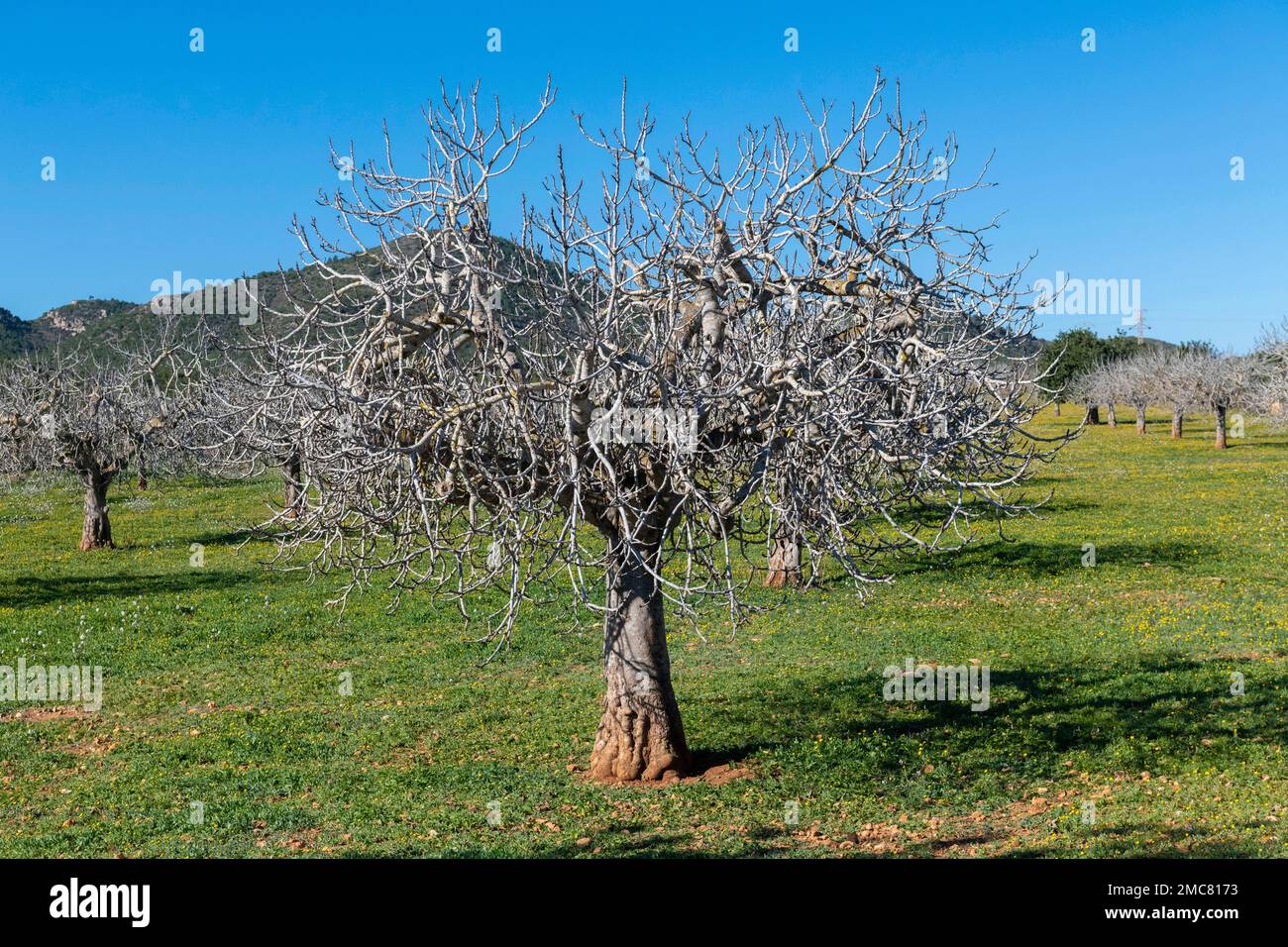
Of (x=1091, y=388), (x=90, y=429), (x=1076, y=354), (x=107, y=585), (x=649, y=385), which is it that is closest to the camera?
(x=649, y=385)

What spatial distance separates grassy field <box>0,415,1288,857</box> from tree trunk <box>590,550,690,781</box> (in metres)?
0.39

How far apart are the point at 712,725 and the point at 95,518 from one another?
25.8 m

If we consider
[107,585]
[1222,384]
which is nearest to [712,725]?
[107,585]

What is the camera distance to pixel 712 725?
46.3ft

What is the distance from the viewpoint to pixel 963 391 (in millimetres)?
10594

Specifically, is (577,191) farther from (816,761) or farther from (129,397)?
(129,397)

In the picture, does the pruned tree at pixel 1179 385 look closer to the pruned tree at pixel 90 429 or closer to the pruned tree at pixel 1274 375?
the pruned tree at pixel 1274 375

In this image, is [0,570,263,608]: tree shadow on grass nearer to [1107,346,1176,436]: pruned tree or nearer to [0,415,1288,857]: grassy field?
[0,415,1288,857]: grassy field

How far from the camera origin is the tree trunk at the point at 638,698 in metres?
11.6

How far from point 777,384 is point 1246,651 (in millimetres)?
11064

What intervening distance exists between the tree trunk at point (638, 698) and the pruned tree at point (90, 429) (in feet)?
73.4

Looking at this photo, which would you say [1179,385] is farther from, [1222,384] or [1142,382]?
[1222,384]

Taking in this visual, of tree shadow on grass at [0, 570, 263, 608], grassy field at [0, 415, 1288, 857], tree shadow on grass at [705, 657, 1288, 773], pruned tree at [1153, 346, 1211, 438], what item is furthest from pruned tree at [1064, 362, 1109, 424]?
tree shadow on grass at [705, 657, 1288, 773]
